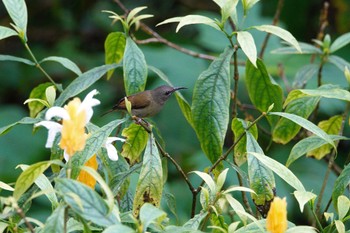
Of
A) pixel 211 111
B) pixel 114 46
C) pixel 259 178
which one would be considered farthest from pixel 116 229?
pixel 114 46

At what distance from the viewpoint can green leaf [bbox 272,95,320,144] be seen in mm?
1987

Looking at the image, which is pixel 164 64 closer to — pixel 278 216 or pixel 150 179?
pixel 150 179

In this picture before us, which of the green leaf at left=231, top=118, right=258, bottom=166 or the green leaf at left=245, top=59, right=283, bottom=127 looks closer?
the green leaf at left=231, top=118, right=258, bottom=166

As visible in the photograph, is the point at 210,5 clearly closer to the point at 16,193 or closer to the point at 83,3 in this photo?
the point at 83,3

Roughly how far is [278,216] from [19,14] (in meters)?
1.09

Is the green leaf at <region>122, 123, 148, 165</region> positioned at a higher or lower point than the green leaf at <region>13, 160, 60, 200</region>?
lower

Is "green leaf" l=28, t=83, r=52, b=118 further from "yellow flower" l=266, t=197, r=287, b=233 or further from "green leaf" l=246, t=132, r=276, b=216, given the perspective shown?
"yellow flower" l=266, t=197, r=287, b=233

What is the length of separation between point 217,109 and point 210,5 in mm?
→ 4136

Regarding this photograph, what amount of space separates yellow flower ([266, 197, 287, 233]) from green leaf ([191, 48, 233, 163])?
0.63 meters

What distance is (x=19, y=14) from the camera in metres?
2.04

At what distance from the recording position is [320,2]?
5.69 metres

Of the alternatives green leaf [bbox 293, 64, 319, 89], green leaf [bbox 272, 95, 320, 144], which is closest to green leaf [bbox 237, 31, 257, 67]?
green leaf [bbox 272, 95, 320, 144]

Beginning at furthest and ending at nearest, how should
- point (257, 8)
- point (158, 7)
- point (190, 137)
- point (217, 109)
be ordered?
point (158, 7) → point (257, 8) → point (190, 137) → point (217, 109)

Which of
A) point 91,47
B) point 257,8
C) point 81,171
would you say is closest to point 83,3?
point 91,47
